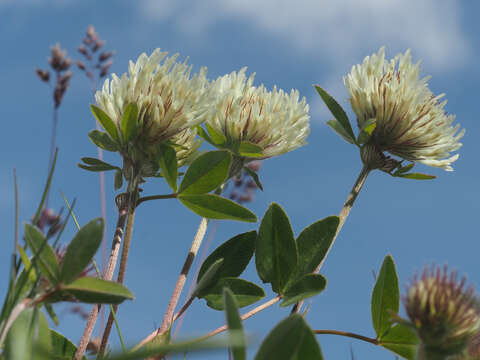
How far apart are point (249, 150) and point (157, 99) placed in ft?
1.24

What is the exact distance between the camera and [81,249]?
124 cm

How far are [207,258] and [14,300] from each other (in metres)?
0.69

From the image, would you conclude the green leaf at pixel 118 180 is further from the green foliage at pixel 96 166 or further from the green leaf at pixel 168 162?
the green leaf at pixel 168 162

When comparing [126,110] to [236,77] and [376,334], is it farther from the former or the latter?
[376,334]

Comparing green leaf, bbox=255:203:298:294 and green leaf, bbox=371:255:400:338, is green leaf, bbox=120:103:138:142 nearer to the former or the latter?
green leaf, bbox=255:203:298:294

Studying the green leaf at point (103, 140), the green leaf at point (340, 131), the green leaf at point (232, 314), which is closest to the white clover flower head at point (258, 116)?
the green leaf at point (340, 131)

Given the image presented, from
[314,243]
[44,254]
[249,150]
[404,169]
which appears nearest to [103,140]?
[249,150]

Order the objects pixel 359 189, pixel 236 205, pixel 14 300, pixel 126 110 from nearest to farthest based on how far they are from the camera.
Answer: pixel 14 300
pixel 126 110
pixel 236 205
pixel 359 189

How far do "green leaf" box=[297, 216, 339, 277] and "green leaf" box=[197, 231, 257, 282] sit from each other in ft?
0.50

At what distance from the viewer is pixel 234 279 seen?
5.49ft

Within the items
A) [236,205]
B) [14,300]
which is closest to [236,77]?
[236,205]

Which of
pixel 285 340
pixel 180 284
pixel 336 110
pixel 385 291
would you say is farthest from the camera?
pixel 336 110

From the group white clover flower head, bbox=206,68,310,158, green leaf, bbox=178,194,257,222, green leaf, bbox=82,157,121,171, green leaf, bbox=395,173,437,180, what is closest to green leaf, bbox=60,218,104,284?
green leaf, bbox=178,194,257,222

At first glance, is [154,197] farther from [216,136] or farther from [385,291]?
[385,291]
